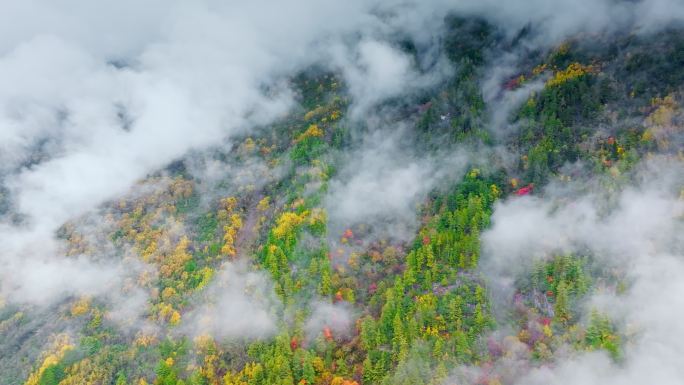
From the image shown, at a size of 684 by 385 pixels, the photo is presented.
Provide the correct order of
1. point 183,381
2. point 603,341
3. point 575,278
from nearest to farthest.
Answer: point 603,341 < point 575,278 < point 183,381

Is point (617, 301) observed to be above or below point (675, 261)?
below

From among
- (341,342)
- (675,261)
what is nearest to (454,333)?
(341,342)

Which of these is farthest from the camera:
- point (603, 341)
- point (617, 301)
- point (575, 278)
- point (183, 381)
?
point (183, 381)

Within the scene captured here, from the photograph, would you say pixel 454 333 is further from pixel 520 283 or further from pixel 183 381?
pixel 183 381

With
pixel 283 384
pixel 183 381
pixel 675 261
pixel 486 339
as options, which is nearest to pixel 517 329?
pixel 486 339

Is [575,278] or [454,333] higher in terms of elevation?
[575,278]

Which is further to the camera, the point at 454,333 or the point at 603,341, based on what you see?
the point at 454,333

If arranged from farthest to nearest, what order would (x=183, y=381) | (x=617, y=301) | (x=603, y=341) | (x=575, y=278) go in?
(x=183, y=381) → (x=575, y=278) → (x=617, y=301) → (x=603, y=341)

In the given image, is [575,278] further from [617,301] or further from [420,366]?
[420,366]

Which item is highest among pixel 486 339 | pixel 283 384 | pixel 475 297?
pixel 475 297
